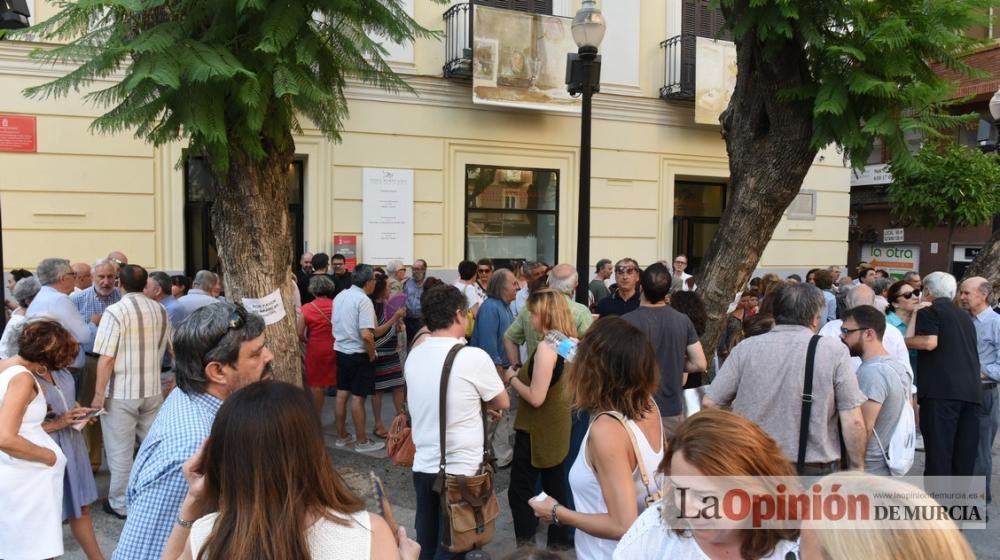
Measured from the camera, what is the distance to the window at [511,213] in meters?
12.0

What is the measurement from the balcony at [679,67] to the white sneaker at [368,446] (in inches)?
344

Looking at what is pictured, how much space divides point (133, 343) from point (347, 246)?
5.86 m

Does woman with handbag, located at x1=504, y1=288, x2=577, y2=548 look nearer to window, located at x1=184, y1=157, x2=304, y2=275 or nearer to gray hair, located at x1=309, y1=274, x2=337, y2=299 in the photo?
gray hair, located at x1=309, y1=274, x2=337, y2=299

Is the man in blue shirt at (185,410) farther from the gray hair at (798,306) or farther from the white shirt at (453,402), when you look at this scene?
the gray hair at (798,306)

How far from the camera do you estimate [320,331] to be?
712 cm

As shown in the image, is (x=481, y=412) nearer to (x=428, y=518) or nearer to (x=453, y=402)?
(x=453, y=402)

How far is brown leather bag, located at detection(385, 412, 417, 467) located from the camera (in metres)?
3.92

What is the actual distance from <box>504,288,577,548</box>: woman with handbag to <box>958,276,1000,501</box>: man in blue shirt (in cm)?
320

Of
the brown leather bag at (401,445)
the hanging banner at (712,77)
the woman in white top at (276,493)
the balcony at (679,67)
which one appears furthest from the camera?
the balcony at (679,67)

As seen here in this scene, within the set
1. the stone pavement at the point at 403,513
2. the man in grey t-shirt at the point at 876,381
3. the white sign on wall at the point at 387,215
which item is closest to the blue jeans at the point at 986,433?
the stone pavement at the point at 403,513

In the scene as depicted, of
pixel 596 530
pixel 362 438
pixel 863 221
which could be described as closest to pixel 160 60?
pixel 596 530

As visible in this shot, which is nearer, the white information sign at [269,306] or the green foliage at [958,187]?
the white information sign at [269,306]

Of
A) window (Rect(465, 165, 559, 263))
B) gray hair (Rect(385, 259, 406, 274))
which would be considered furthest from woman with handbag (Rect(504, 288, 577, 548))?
window (Rect(465, 165, 559, 263))

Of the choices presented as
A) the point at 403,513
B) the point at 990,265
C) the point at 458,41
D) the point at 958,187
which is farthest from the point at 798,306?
the point at 958,187
